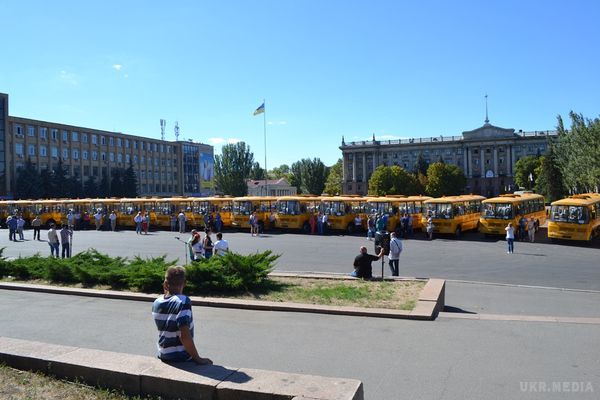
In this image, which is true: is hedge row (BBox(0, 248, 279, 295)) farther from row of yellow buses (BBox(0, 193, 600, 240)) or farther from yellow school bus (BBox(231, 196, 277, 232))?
yellow school bus (BBox(231, 196, 277, 232))

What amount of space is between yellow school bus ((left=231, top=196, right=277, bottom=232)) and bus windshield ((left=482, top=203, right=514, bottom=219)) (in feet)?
47.8

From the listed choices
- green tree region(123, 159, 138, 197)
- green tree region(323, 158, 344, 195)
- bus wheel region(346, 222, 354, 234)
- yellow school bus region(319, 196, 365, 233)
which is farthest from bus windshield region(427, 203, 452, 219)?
green tree region(323, 158, 344, 195)

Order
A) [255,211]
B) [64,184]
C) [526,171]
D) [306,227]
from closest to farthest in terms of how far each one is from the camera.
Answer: [306,227]
[255,211]
[64,184]
[526,171]

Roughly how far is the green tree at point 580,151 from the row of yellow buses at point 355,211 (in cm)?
723

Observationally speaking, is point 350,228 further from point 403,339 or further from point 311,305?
point 403,339

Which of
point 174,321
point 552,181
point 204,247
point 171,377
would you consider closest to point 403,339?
point 174,321

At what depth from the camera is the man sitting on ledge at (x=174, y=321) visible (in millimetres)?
5078

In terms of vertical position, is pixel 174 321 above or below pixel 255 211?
below

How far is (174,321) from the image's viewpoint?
5.13 m

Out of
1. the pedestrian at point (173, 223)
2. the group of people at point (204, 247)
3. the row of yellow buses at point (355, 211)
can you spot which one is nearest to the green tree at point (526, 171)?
the row of yellow buses at point (355, 211)

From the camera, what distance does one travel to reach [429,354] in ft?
24.2

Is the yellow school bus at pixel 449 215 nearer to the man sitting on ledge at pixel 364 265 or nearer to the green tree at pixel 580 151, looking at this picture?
the green tree at pixel 580 151

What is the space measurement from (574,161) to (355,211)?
91.1ft

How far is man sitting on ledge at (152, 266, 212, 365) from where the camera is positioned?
5.08 m
